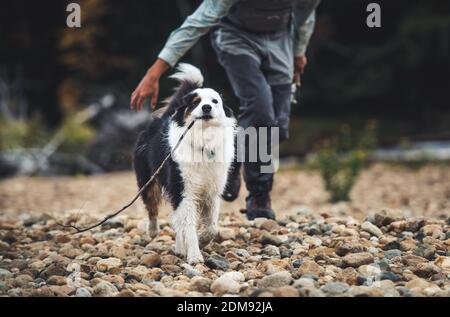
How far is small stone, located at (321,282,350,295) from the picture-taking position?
287cm

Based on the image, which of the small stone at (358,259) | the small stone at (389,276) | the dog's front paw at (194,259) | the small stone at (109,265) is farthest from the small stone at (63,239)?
the small stone at (389,276)

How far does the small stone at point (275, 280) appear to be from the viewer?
304 centimetres

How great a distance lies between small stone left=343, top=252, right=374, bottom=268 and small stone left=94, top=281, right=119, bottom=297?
1.25m

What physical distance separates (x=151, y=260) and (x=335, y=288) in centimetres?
117

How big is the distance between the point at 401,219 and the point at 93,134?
31.3 ft

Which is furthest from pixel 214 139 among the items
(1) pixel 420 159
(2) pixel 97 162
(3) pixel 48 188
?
(2) pixel 97 162

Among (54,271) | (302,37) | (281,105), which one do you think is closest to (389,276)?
(54,271)

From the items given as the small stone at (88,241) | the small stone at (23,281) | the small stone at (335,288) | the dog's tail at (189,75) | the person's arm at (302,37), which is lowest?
the small stone at (88,241)

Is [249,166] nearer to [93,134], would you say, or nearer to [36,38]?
[93,134]

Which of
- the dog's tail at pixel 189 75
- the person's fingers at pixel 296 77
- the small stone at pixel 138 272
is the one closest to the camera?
the small stone at pixel 138 272

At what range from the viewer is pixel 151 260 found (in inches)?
143

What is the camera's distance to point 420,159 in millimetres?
10766

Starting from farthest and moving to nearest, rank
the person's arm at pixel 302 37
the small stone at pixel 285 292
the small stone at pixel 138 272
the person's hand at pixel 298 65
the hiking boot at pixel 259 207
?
the person's hand at pixel 298 65 → the person's arm at pixel 302 37 → the hiking boot at pixel 259 207 → the small stone at pixel 138 272 → the small stone at pixel 285 292

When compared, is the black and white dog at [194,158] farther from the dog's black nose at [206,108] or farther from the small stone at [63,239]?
the small stone at [63,239]
